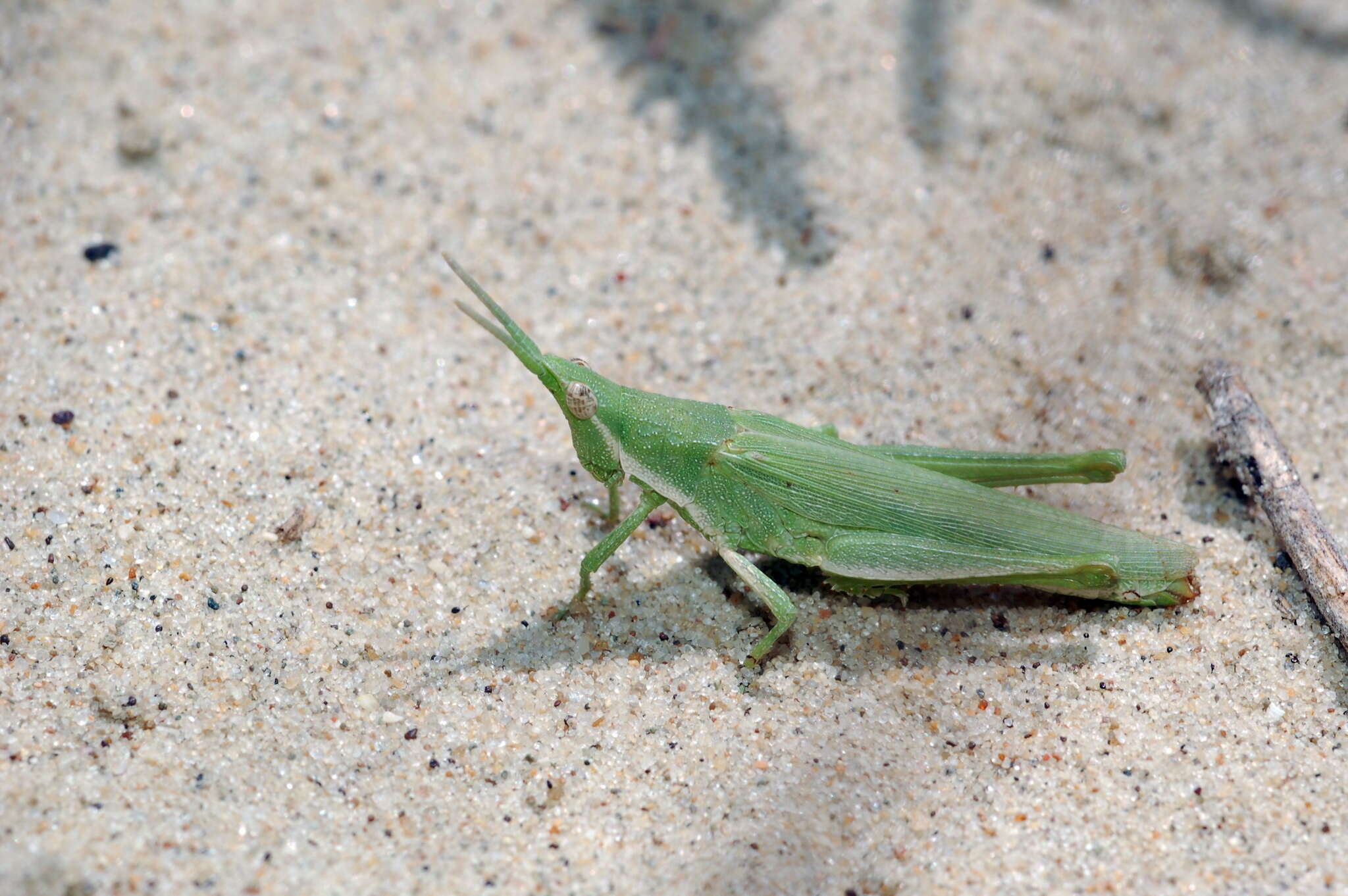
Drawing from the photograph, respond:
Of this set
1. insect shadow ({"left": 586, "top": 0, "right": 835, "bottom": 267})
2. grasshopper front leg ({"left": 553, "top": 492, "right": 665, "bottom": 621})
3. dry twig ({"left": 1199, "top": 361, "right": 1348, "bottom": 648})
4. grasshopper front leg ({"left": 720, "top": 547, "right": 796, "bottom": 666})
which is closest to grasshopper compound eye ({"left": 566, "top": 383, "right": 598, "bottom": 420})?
grasshopper front leg ({"left": 553, "top": 492, "right": 665, "bottom": 621})

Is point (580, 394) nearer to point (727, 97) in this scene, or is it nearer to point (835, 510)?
point (835, 510)

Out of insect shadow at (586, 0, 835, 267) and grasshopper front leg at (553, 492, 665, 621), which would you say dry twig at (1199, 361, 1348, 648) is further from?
grasshopper front leg at (553, 492, 665, 621)

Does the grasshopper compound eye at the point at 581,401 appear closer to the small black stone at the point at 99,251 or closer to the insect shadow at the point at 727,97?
the insect shadow at the point at 727,97

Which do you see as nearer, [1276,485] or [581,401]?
[581,401]

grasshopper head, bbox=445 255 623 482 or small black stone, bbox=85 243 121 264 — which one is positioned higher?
grasshopper head, bbox=445 255 623 482

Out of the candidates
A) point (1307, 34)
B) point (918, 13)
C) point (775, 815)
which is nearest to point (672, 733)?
point (775, 815)

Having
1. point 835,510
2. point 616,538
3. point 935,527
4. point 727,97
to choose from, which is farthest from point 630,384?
point 727,97
